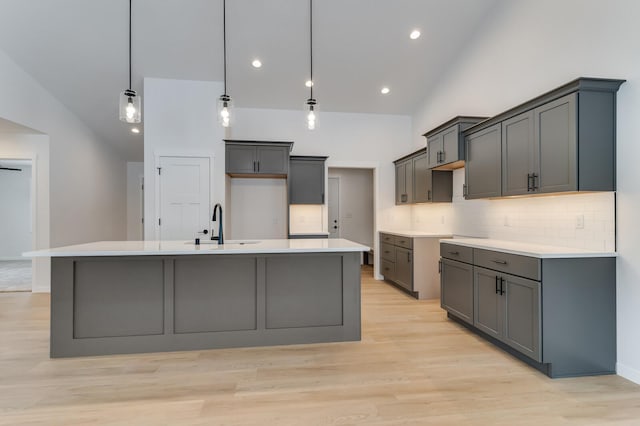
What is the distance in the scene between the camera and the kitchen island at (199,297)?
289 centimetres

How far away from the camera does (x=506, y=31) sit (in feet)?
13.0

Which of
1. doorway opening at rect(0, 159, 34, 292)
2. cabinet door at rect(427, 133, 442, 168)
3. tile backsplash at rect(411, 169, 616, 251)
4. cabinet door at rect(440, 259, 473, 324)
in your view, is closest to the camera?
tile backsplash at rect(411, 169, 616, 251)

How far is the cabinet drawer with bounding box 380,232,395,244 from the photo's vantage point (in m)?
5.62

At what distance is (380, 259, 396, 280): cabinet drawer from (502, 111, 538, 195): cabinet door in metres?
2.55

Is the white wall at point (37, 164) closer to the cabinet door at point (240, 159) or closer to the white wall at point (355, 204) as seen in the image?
the cabinet door at point (240, 159)

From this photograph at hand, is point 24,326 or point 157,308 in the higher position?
point 157,308

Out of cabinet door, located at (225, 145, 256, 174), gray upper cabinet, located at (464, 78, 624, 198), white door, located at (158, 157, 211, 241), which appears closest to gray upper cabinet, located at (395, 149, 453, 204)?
gray upper cabinet, located at (464, 78, 624, 198)

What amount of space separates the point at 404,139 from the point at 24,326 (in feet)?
20.3

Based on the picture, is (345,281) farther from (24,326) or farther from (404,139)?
(404,139)

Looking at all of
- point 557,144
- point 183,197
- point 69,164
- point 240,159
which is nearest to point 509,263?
point 557,144

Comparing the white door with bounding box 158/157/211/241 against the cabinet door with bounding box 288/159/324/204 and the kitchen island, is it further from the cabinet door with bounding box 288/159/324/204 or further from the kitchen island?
the kitchen island

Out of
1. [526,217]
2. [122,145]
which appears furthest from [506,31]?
[122,145]

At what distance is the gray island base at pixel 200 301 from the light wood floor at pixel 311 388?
5.2 inches

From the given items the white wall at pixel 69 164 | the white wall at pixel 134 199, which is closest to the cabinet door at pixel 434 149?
the white wall at pixel 69 164
